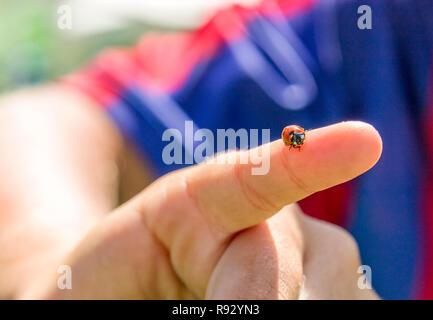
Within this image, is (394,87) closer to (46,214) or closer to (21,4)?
(46,214)

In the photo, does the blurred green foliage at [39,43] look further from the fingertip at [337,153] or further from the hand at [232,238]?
the fingertip at [337,153]

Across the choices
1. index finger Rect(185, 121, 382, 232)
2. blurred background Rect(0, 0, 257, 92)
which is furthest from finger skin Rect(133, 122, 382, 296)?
blurred background Rect(0, 0, 257, 92)

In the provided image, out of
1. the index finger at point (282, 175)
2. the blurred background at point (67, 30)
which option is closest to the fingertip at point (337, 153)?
the index finger at point (282, 175)

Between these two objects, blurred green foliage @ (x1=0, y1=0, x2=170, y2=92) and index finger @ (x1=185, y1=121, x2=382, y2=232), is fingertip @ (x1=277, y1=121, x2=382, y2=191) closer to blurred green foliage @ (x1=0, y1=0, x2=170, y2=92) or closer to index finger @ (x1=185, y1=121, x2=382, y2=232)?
index finger @ (x1=185, y1=121, x2=382, y2=232)

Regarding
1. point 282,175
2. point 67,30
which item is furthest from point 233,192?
point 67,30

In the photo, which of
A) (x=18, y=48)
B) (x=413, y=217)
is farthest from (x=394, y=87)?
(x=18, y=48)
